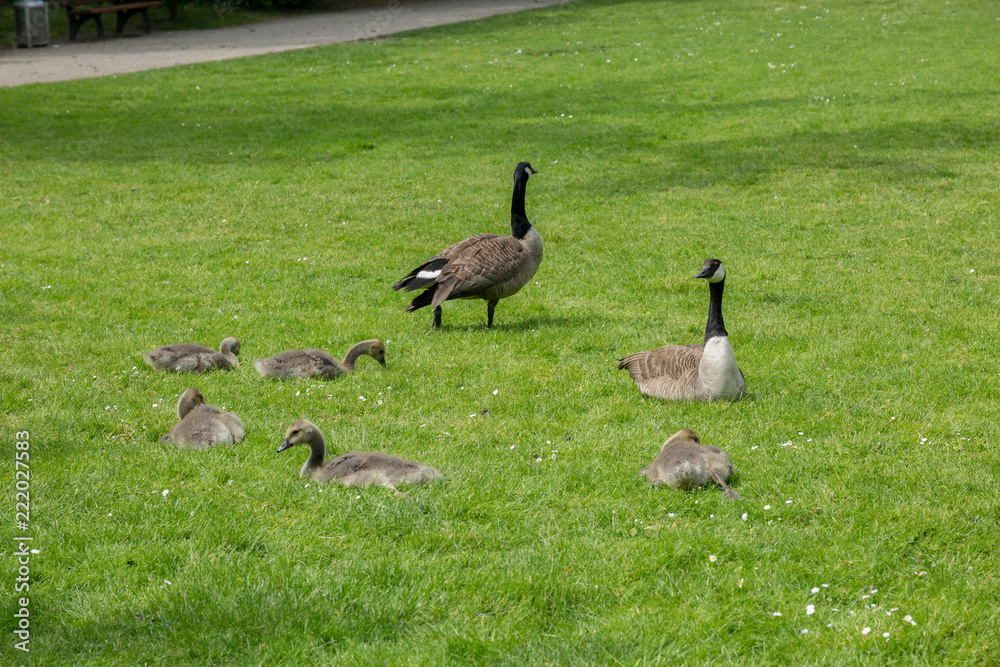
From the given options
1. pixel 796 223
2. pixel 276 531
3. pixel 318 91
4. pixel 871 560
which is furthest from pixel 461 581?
pixel 318 91

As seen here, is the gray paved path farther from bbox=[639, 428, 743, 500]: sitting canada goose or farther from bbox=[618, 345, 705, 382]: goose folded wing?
bbox=[639, 428, 743, 500]: sitting canada goose

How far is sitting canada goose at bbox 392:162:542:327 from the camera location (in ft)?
33.2

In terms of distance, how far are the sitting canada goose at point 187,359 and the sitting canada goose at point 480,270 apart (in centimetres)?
200

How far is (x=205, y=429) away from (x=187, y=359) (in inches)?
73.9

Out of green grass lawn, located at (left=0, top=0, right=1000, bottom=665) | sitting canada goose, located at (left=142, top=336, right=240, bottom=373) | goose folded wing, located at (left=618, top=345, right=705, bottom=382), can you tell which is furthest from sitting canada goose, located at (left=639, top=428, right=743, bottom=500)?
sitting canada goose, located at (left=142, top=336, right=240, bottom=373)

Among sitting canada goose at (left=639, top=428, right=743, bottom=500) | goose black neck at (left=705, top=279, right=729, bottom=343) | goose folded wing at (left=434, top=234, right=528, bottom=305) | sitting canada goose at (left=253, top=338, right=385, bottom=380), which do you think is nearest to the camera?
sitting canada goose at (left=639, top=428, right=743, bottom=500)

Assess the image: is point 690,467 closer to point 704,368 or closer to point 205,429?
point 704,368

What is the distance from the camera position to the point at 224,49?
104 ft

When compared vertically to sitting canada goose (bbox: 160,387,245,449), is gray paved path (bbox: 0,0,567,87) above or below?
above

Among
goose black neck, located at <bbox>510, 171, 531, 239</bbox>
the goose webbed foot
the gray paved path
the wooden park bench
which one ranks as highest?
the wooden park bench

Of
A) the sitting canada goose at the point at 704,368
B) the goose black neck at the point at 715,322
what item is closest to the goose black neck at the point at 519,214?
the sitting canada goose at the point at 704,368

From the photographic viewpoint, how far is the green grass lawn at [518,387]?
534cm

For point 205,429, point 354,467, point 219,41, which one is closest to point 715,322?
point 354,467

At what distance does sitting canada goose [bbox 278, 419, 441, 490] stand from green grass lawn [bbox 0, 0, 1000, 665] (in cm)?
13
